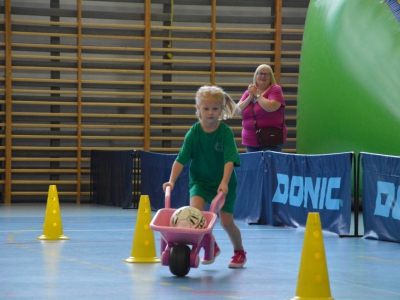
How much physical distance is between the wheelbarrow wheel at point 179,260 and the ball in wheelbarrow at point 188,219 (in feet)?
0.46

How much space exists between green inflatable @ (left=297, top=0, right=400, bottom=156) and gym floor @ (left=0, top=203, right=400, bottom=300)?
9.33 ft

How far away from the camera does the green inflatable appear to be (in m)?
10.9

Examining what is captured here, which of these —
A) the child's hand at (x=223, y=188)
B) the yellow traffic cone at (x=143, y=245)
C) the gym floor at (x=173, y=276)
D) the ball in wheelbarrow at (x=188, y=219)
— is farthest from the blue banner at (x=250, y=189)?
the ball in wheelbarrow at (x=188, y=219)

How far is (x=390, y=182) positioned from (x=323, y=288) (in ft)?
11.7

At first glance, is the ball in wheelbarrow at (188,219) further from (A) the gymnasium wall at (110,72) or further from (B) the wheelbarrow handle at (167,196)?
(A) the gymnasium wall at (110,72)

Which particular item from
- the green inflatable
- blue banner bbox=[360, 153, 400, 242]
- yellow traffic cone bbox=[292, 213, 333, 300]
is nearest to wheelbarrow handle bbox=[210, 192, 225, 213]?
yellow traffic cone bbox=[292, 213, 333, 300]

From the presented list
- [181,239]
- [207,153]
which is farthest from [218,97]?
[181,239]

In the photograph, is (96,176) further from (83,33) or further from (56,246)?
(56,246)

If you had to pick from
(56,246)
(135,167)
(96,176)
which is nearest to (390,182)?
(56,246)

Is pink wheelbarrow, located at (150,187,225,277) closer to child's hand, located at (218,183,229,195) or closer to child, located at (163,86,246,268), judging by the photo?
child's hand, located at (218,183,229,195)

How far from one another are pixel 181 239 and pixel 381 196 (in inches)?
119

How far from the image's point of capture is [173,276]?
528 cm

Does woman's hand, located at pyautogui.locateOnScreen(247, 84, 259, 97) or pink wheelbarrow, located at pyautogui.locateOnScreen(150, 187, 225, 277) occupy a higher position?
woman's hand, located at pyautogui.locateOnScreen(247, 84, 259, 97)

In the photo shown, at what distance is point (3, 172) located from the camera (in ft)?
45.9
